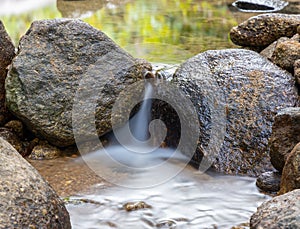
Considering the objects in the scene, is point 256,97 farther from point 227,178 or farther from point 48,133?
point 48,133

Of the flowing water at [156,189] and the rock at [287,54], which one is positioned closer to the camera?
the flowing water at [156,189]

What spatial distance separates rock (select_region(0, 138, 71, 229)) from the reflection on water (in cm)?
68

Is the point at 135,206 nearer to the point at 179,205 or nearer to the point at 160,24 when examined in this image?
the point at 179,205

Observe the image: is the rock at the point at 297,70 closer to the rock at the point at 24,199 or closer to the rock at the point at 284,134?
the rock at the point at 284,134

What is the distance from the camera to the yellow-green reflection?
902cm

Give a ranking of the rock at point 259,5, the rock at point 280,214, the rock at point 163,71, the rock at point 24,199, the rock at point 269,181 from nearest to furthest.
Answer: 1. the rock at point 280,214
2. the rock at point 24,199
3. the rock at point 269,181
4. the rock at point 163,71
5. the rock at point 259,5

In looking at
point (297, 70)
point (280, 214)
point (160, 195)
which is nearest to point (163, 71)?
point (297, 70)

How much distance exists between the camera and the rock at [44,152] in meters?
5.62

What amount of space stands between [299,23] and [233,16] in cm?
601

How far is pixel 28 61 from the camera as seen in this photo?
5629 mm

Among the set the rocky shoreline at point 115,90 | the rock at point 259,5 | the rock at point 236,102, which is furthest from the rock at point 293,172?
the rock at point 259,5

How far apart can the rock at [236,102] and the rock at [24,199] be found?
2.32 m

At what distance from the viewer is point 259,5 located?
15.0 metres

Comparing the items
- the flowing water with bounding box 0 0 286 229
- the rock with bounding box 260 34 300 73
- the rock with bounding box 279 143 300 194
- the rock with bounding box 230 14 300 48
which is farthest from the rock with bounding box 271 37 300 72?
the rock with bounding box 279 143 300 194
